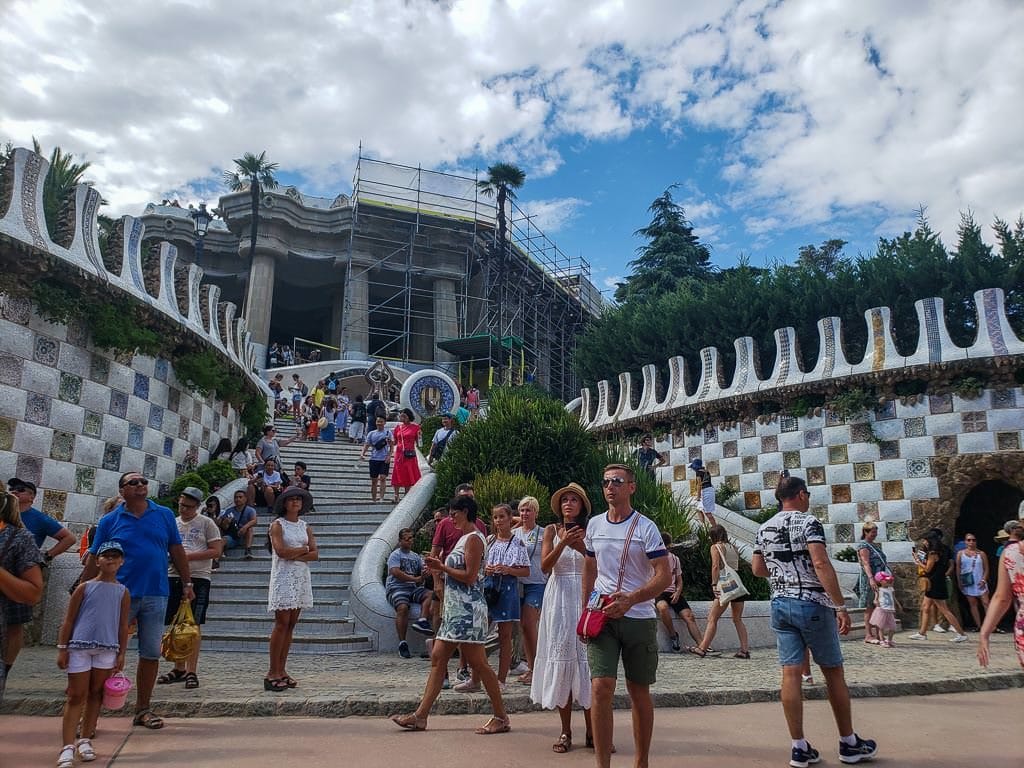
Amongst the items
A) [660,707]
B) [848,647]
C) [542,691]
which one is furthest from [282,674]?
[848,647]

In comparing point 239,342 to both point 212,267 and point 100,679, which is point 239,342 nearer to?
point 100,679

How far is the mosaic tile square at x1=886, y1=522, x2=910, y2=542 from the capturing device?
13.8m

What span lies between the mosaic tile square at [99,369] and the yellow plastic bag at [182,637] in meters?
5.45

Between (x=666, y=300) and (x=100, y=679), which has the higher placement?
(x=666, y=300)

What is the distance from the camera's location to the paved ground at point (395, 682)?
5539 mm

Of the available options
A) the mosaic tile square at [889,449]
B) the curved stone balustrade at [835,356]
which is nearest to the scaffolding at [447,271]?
the curved stone balustrade at [835,356]

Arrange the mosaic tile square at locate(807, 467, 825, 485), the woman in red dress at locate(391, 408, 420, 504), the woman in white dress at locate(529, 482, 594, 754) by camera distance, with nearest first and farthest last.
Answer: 1. the woman in white dress at locate(529, 482, 594, 754)
2. the woman in red dress at locate(391, 408, 420, 504)
3. the mosaic tile square at locate(807, 467, 825, 485)

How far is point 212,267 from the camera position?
128 ft

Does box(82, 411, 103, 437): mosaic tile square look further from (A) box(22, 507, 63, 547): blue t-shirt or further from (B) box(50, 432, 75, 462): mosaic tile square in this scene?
(A) box(22, 507, 63, 547): blue t-shirt

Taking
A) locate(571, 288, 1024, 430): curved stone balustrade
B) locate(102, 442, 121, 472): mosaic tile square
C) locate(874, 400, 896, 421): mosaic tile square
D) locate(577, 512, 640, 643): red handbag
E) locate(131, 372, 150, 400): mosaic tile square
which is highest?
locate(571, 288, 1024, 430): curved stone balustrade

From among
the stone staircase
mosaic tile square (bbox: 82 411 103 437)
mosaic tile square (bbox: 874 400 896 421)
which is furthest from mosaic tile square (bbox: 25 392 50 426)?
mosaic tile square (bbox: 874 400 896 421)

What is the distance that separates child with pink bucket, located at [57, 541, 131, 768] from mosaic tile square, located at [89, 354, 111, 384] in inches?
254

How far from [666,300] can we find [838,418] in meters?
11.3

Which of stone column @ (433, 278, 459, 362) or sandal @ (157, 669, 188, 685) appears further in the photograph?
stone column @ (433, 278, 459, 362)
